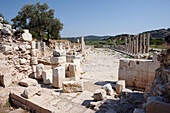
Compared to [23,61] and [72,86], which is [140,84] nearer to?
[72,86]

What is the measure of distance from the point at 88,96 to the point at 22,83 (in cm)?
347

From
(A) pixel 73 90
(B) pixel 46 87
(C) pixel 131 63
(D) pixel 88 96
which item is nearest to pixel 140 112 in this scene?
(D) pixel 88 96

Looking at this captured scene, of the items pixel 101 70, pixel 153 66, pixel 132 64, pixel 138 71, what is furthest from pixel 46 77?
pixel 101 70

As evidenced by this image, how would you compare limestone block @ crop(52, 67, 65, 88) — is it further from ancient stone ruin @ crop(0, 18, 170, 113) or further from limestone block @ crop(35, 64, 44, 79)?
limestone block @ crop(35, 64, 44, 79)

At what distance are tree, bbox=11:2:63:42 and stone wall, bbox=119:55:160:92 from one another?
25.6m

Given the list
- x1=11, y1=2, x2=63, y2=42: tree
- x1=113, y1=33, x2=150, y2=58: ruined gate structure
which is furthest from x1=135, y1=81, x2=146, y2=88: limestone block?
x1=11, y1=2, x2=63, y2=42: tree

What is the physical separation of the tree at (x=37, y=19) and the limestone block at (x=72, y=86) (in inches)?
1008

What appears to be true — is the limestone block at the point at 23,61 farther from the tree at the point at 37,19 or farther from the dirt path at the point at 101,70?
the tree at the point at 37,19

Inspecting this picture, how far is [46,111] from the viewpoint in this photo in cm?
375

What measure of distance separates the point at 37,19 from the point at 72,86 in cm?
2683

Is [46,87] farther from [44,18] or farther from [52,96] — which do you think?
[44,18]

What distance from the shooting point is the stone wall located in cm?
575

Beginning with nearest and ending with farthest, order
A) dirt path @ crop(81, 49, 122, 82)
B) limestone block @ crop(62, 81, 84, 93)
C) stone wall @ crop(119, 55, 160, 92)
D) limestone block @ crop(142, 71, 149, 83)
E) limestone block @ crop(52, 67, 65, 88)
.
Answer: limestone block @ crop(62, 81, 84, 93)
limestone block @ crop(52, 67, 65, 88)
stone wall @ crop(119, 55, 160, 92)
limestone block @ crop(142, 71, 149, 83)
dirt path @ crop(81, 49, 122, 82)

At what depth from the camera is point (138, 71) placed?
19.7 ft
